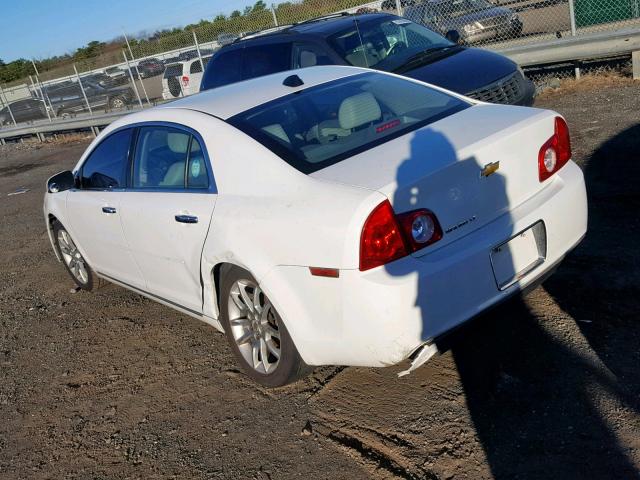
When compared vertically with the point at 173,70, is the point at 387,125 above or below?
above

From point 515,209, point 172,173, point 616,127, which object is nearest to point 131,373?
point 172,173

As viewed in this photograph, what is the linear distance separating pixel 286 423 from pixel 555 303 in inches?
70.4

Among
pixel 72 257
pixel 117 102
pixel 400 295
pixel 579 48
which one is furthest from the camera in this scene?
pixel 117 102

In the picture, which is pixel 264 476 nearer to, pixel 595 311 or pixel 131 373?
pixel 131 373

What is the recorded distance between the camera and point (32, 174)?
15.8m

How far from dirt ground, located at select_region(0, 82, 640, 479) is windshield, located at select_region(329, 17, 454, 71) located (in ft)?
10.7

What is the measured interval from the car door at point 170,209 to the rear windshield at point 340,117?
0.43m

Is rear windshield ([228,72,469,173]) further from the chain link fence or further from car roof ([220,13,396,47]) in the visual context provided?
the chain link fence

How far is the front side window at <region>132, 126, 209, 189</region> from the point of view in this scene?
159 inches

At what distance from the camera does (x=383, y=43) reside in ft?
26.9

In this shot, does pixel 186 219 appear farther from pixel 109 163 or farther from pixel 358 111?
pixel 109 163

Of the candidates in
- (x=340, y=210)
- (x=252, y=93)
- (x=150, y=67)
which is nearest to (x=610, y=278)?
(x=340, y=210)

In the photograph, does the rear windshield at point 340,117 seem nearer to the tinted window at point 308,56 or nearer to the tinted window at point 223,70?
the tinted window at point 308,56

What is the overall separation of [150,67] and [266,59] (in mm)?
13855
